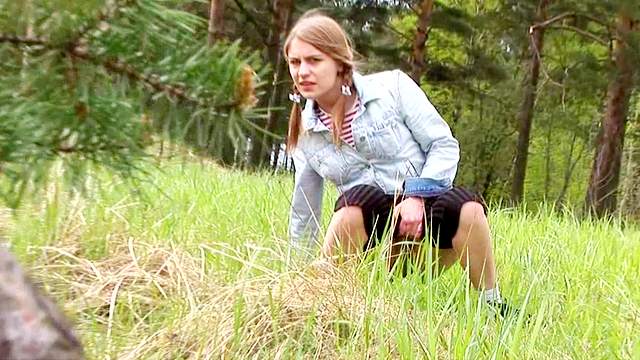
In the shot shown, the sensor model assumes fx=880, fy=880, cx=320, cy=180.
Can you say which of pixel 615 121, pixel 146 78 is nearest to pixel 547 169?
pixel 615 121

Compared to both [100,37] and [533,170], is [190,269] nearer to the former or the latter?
[100,37]

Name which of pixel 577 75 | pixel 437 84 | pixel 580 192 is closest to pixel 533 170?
pixel 580 192

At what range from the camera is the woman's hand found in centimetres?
212

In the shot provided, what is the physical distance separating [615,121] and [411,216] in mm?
7422

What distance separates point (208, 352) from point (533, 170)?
74.9ft

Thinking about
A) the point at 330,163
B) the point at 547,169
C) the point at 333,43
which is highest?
the point at 333,43

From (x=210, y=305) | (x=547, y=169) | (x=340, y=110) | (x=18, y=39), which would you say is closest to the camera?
(x=18, y=39)

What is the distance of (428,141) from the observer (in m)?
2.31

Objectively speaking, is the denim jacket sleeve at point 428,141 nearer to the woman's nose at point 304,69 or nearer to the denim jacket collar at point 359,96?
the denim jacket collar at point 359,96

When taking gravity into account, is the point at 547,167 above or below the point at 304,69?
below

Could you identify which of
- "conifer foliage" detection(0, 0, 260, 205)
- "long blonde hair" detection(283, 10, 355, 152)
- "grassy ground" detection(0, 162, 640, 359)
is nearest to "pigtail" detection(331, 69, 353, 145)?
"long blonde hair" detection(283, 10, 355, 152)

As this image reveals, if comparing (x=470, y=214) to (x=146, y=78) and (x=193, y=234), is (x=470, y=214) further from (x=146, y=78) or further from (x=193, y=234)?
(x=146, y=78)

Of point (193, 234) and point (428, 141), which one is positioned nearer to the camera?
point (428, 141)

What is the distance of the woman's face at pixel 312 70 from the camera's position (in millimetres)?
2295
